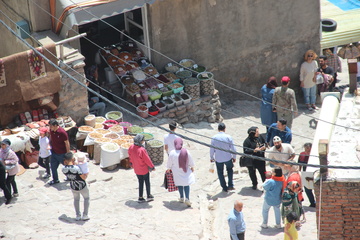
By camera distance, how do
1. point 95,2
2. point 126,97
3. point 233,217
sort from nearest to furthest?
1. point 233,217
2. point 95,2
3. point 126,97

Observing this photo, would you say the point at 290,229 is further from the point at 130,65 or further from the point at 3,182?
the point at 130,65

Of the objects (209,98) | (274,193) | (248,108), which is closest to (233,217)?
(274,193)

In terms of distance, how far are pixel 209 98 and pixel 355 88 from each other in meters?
4.64

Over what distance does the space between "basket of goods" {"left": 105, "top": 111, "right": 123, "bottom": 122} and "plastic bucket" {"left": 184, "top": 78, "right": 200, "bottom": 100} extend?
188 centimetres

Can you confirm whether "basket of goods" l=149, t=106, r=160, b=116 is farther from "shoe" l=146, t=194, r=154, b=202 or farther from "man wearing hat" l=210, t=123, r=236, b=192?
"shoe" l=146, t=194, r=154, b=202

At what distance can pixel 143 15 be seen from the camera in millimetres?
17969

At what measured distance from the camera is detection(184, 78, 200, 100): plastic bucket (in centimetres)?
1783


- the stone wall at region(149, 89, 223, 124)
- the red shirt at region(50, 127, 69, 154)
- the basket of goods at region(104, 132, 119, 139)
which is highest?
the red shirt at region(50, 127, 69, 154)

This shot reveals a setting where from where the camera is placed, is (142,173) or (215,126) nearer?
(142,173)

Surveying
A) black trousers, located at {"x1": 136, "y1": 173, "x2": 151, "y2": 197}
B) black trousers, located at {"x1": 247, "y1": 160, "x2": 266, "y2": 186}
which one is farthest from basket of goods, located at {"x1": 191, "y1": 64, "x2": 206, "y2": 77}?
black trousers, located at {"x1": 136, "y1": 173, "x2": 151, "y2": 197}

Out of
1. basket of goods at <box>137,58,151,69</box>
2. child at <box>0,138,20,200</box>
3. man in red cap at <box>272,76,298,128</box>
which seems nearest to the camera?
child at <box>0,138,20,200</box>

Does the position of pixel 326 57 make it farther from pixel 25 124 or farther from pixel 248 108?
pixel 25 124

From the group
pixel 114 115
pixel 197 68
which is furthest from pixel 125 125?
pixel 197 68

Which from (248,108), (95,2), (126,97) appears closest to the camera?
(95,2)
